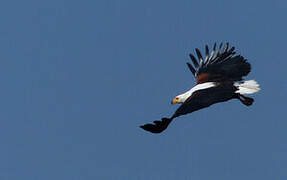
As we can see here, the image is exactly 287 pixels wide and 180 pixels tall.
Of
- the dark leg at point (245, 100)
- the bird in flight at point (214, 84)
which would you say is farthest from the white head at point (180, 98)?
the dark leg at point (245, 100)

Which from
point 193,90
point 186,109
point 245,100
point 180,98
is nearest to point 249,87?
point 245,100

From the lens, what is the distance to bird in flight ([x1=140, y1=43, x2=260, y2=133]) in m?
19.4

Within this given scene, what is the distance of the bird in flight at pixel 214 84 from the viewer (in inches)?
764

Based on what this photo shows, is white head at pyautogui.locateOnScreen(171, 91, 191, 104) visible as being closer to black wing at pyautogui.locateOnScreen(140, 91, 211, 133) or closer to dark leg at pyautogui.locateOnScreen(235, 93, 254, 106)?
black wing at pyautogui.locateOnScreen(140, 91, 211, 133)

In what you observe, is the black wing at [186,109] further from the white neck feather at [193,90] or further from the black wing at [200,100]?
the white neck feather at [193,90]

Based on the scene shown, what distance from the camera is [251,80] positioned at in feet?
71.1

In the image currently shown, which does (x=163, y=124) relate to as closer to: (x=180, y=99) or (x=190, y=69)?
(x=180, y=99)

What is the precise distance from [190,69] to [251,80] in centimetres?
286

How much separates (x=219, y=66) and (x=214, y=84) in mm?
1290

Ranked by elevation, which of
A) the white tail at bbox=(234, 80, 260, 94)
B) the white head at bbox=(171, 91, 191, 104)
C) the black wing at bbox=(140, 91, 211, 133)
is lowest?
the black wing at bbox=(140, 91, 211, 133)

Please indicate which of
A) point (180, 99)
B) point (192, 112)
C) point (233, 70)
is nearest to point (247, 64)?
point (233, 70)

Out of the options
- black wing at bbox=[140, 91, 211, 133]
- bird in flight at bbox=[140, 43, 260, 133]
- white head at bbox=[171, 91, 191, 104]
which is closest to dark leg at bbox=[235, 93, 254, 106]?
bird in flight at bbox=[140, 43, 260, 133]

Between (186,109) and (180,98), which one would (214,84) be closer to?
(180,98)

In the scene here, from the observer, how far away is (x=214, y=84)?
72.4 ft
